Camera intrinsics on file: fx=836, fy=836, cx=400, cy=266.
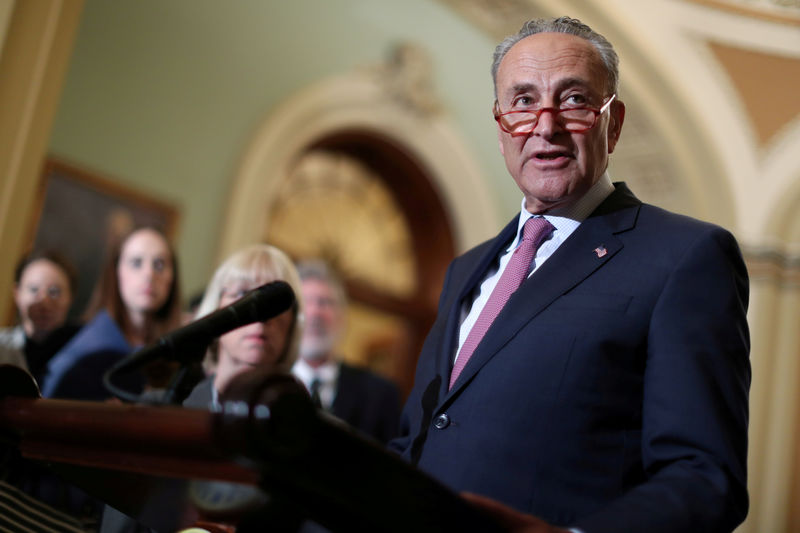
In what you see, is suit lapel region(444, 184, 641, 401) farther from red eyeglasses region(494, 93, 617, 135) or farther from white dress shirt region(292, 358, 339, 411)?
white dress shirt region(292, 358, 339, 411)

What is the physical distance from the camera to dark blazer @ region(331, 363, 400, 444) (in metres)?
3.94

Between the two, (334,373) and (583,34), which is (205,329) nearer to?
(583,34)

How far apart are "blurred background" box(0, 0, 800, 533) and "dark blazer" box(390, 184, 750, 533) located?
2.52 m

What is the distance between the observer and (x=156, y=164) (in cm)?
554

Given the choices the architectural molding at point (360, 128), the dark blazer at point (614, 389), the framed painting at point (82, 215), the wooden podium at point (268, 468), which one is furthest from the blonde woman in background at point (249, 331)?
the architectural molding at point (360, 128)

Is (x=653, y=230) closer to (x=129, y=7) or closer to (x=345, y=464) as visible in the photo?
(x=345, y=464)

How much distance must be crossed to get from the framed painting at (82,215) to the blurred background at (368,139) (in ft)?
0.04

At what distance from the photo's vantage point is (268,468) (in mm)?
884

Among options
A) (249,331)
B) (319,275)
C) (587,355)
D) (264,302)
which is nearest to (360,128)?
(319,275)

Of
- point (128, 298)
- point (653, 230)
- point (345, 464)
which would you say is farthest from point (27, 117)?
point (345, 464)

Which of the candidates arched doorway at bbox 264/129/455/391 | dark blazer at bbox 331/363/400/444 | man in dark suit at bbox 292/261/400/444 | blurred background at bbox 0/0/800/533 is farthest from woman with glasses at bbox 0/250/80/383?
A: arched doorway at bbox 264/129/455/391

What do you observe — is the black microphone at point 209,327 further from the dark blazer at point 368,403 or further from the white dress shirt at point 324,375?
the white dress shirt at point 324,375

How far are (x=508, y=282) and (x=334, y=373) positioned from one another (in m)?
2.67

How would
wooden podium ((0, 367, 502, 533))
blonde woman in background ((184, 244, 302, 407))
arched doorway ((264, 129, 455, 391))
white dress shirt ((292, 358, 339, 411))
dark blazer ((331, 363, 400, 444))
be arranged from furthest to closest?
1. arched doorway ((264, 129, 455, 391))
2. white dress shirt ((292, 358, 339, 411))
3. dark blazer ((331, 363, 400, 444))
4. blonde woman in background ((184, 244, 302, 407))
5. wooden podium ((0, 367, 502, 533))
